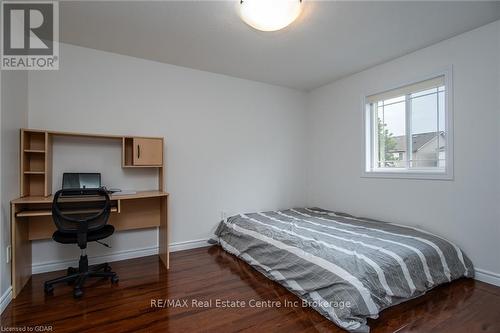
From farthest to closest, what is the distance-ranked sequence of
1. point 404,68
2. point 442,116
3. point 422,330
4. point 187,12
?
point 404,68, point 442,116, point 187,12, point 422,330

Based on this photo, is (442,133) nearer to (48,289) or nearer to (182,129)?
(182,129)

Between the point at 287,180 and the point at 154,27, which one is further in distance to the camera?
the point at 287,180

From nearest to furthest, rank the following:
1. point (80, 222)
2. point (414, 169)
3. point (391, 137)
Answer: point (80, 222), point (414, 169), point (391, 137)

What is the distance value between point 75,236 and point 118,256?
868 mm

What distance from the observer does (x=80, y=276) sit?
7.59ft

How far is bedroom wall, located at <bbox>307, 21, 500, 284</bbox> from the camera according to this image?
2.37 m

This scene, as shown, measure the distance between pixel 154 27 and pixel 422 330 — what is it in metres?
3.40

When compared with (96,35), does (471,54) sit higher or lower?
lower

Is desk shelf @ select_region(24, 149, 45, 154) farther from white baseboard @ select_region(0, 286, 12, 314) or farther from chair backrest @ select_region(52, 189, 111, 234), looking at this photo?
white baseboard @ select_region(0, 286, 12, 314)

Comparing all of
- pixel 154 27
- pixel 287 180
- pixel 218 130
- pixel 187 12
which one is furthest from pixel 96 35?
pixel 287 180

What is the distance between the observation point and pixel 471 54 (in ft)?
8.20

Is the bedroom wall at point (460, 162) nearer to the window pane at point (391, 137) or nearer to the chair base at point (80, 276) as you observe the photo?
the window pane at point (391, 137)

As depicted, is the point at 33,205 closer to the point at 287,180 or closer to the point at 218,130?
the point at 218,130

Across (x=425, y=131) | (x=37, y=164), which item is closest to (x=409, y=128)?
(x=425, y=131)
